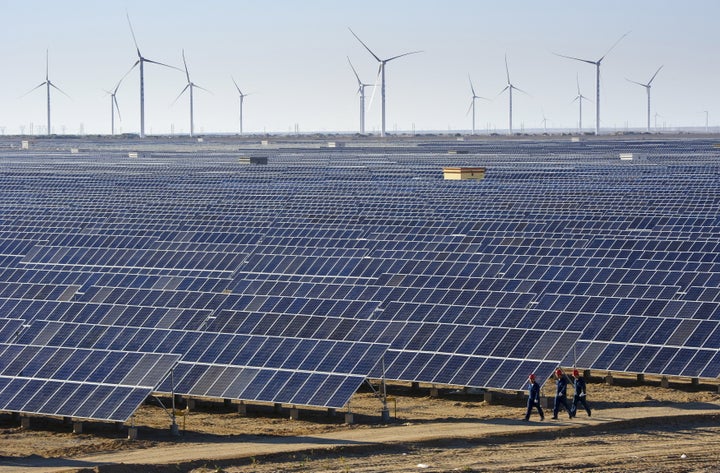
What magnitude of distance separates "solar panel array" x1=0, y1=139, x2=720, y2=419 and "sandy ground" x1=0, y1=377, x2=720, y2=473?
2.14 ft

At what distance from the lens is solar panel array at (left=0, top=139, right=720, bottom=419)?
2555 cm

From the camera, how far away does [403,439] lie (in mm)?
21703

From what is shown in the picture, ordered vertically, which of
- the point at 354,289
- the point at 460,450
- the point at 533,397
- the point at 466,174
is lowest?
the point at 460,450

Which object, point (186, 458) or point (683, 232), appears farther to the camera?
point (683, 232)

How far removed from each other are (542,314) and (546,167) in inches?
3164

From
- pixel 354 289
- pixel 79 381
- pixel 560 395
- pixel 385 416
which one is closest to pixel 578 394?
pixel 560 395

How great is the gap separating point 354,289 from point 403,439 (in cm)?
1297

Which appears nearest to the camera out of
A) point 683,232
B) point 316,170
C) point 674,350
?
point 674,350

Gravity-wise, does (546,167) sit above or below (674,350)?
above

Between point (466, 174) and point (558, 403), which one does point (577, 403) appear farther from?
point (466, 174)

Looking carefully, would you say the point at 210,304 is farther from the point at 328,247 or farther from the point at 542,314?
the point at 328,247

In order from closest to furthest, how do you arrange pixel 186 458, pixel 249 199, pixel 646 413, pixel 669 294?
pixel 186 458 < pixel 646 413 < pixel 669 294 < pixel 249 199

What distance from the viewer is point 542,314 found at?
29516mm

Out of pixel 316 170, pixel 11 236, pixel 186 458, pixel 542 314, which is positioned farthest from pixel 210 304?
pixel 316 170
